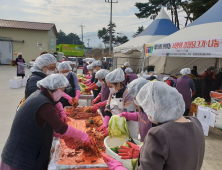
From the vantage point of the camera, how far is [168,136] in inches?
39.9

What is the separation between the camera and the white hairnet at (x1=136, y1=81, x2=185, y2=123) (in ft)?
3.67

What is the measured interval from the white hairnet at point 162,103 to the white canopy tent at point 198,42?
164 inches

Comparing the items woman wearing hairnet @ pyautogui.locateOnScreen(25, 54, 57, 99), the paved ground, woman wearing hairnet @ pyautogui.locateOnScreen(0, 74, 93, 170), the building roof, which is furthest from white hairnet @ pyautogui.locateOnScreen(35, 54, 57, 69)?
the building roof

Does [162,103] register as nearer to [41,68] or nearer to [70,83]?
[41,68]

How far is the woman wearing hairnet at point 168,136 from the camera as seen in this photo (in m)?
1.02

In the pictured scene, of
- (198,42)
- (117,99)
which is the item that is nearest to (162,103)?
(117,99)

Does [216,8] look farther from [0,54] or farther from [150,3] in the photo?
[0,54]

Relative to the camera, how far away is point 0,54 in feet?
65.8

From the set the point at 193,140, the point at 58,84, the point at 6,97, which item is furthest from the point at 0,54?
the point at 193,140

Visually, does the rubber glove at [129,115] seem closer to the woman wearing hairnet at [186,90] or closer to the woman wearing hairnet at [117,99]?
the woman wearing hairnet at [117,99]

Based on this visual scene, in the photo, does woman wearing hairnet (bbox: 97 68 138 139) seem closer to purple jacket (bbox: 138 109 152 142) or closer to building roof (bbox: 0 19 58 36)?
purple jacket (bbox: 138 109 152 142)

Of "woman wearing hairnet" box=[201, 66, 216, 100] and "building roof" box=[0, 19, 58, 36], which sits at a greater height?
"building roof" box=[0, 19, 58, 36]

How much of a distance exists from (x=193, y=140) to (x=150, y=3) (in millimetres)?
23572

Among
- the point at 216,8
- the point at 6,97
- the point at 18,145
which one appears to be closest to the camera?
the point at 18,145
